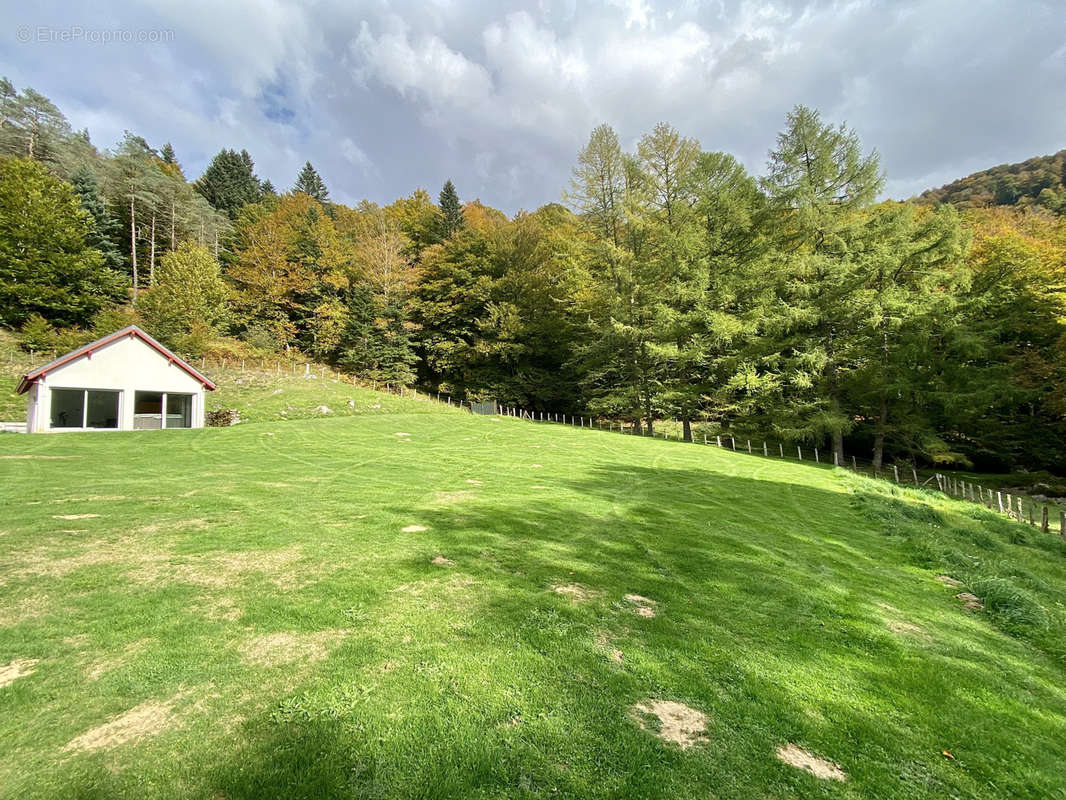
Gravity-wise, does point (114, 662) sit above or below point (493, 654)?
above

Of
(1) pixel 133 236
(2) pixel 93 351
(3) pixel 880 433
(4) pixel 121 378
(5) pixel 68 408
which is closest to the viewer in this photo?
(2) pixel 93 351

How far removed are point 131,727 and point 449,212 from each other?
52469 mm

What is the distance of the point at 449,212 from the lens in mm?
49125

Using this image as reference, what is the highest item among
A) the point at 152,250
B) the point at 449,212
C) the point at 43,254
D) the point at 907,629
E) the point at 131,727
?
the point at 449,212

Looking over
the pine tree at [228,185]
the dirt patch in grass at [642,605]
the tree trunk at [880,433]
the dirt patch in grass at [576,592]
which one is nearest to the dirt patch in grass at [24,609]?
the dirt patch in grass at [576,592]

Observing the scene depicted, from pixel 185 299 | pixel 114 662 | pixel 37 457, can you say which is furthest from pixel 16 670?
pixel 185 299

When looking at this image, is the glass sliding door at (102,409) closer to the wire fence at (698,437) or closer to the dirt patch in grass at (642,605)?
the wire fence at (698,437)

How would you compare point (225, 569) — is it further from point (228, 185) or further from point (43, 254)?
point (228, 185)

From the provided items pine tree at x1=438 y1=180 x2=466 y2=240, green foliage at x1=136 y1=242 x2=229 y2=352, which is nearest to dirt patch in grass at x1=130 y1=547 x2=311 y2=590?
green foliage at x1=136 y1=242 x2=229 y2=352

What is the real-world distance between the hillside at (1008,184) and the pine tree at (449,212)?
4976cm

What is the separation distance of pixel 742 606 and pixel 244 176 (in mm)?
79882

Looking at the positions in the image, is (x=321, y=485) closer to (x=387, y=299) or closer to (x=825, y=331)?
(x=825, y=331)

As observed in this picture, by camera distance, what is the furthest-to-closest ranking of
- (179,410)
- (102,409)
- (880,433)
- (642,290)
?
(642,290) < (179,410) < (880,433) < (102,409)

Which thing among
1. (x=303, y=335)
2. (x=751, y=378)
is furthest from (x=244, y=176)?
(x=751, y=378)
